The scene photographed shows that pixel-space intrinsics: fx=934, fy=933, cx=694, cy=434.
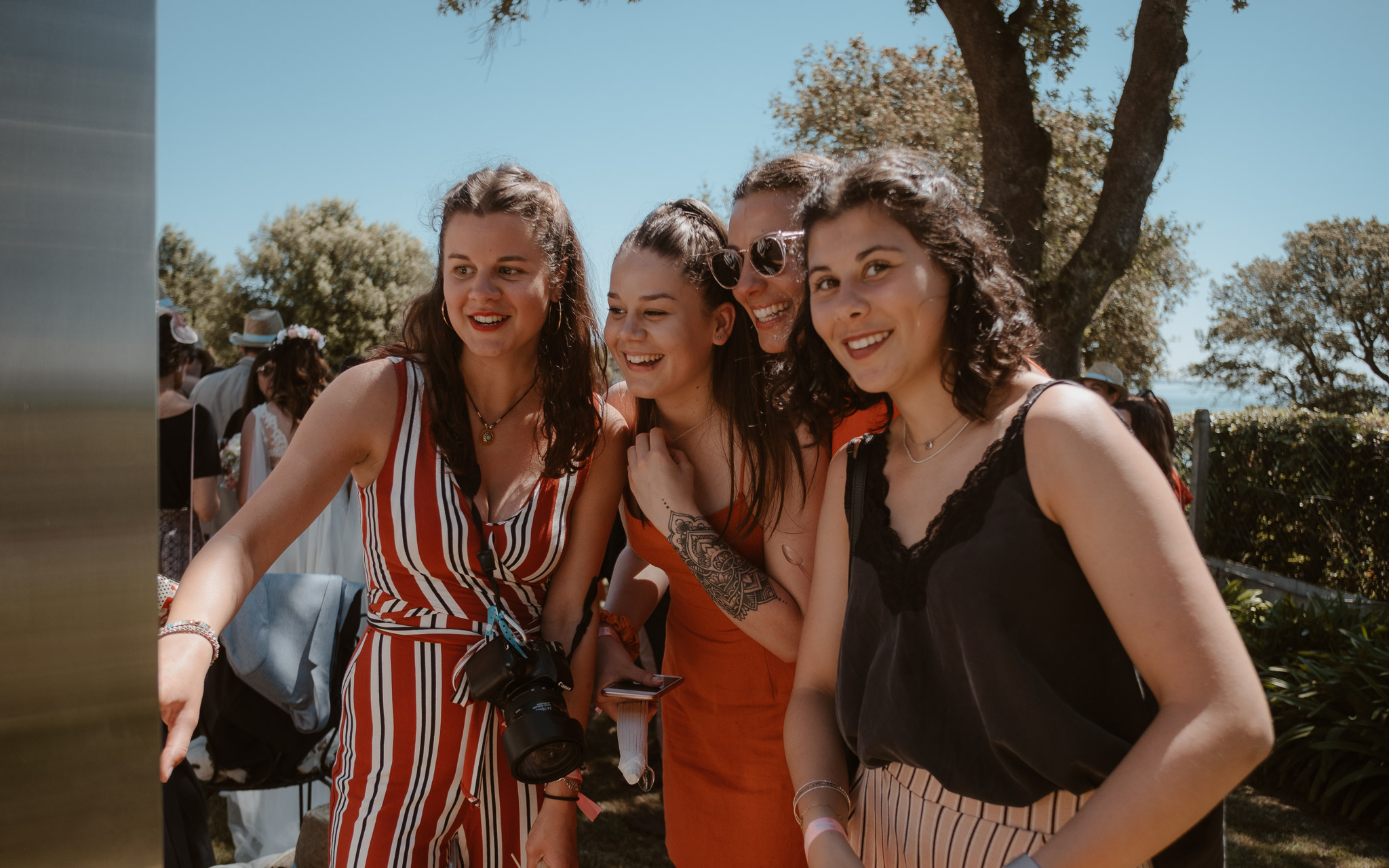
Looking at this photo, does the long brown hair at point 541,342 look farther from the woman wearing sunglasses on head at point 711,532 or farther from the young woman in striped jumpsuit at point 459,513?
the woman wearing sunglasses on head at point 711,532

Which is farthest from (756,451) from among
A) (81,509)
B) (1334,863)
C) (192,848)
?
(1334,863)

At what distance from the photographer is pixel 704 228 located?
2.39 m

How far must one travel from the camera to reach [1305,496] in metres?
9.15

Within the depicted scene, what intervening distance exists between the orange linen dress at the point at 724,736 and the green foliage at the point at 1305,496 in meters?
7.71

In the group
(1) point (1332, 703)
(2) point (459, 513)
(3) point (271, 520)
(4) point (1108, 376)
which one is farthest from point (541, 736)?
(4) point (1108, 376)

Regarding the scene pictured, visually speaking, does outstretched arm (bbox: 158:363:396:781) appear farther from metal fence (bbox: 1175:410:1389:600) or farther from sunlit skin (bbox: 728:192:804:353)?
metal fence (bbox: 1175:410:1389:600)

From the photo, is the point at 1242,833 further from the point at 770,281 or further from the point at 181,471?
the point at 181,471

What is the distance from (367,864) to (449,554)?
2.01 feet

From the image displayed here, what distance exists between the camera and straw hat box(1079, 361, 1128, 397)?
6746 millimetres

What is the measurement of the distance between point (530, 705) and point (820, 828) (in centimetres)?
60

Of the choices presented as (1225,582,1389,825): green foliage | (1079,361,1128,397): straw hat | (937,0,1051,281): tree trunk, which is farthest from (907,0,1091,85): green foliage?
(1225,582,1389,825): green foliage

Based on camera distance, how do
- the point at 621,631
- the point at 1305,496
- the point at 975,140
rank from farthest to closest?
the point at 975,140, the point at 1305,496, the point at 621,631

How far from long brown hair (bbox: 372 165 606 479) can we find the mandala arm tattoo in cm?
30

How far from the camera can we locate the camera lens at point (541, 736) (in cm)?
180
